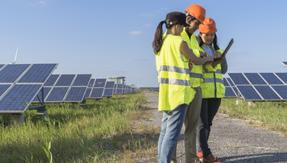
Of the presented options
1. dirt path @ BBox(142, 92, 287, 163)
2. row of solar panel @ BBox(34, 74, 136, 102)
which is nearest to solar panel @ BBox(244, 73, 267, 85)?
row of solar panel @ BBox(34, 74, 136, 102)

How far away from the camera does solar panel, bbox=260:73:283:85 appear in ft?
59.5

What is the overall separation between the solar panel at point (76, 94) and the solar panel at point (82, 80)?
843 mm

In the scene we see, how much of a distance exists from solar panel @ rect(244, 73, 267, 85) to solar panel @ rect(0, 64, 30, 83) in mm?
9451

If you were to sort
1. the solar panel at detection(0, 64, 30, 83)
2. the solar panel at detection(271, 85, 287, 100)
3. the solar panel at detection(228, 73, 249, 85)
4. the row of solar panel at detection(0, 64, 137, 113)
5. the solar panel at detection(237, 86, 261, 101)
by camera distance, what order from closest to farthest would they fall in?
1. the row of solar panel at detection(0, 64, 137, 113)
2. the solar panel at detection(0, 64, 30, 83)
3. the solar panel at detection(237, 86, 261, 101)
4. the solar panel at detection(271, 85, 287, 100)
5. the solar panel at detection(228, 73, 249, 85)

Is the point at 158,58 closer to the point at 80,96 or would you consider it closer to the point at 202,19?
the point at 202,19

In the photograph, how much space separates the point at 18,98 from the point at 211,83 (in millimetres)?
6219

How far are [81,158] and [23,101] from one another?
5133mm

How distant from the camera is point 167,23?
13.9ft

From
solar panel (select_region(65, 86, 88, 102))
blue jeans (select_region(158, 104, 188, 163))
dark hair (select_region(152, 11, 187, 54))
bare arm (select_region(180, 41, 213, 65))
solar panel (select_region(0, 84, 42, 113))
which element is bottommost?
solar panel (select_region(65, 86, 88, 102))

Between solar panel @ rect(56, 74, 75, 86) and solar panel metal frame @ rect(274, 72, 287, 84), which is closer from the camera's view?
solar panel metal frame @ rect(274, 72, 287, 84)

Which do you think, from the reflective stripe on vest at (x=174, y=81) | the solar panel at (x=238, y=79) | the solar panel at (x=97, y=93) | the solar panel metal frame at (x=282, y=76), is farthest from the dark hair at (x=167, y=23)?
the solar panel at (x=97, y=93)

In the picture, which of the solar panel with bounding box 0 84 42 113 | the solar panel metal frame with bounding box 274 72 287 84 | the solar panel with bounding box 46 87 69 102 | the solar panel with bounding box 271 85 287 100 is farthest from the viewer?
the solar panel metal frame with bounding box 274 72 287 84

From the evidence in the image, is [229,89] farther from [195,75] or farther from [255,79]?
[195,75]

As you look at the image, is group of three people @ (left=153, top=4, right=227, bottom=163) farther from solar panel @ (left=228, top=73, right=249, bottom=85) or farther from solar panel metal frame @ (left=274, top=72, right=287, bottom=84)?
solar panel metal frame @ (left=274, top=72, right=287, bottom=84)
